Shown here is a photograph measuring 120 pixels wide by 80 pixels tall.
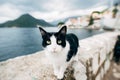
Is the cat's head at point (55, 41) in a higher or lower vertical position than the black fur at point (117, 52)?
higher

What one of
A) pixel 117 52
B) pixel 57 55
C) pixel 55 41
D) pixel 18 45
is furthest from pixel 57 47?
pixel 18 45

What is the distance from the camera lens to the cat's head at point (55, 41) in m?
2.39

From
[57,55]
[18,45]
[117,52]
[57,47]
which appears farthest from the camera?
[18,45]

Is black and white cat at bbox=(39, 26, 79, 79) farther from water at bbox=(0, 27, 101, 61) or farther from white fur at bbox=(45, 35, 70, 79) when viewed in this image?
water at bbox=(0, 27, 101, 61)

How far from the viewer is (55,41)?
2.46m

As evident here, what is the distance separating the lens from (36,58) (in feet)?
13.5

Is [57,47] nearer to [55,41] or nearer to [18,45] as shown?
[55,41]

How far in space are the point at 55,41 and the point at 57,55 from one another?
11.6 inches

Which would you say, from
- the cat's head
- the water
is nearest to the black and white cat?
the cat's head

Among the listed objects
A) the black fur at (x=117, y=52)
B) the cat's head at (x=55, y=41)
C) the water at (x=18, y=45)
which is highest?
the cat's head at (x=55, y=41)

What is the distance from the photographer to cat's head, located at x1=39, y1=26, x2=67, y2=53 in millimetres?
2393

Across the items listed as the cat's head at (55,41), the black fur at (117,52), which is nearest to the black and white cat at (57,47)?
the cat's head at (55,41)

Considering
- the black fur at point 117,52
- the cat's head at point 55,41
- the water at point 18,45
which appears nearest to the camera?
the cat's head at point 55,41

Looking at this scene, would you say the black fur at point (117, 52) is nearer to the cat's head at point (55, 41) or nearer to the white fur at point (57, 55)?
the white fur at point (57, 55)
